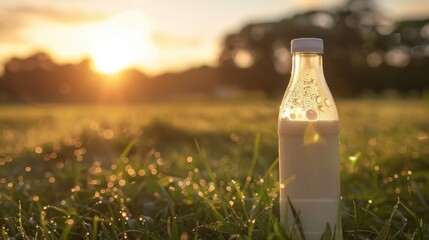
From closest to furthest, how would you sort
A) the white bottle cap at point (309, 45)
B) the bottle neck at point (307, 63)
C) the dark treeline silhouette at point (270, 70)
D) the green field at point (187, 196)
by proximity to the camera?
the white bottle cap at point (309, 45), the bottle neck at point (307, 63), the green field at point (187, 196), the dark treeline silhouette at point (270, 70)

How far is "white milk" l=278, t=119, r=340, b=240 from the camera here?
2.42m

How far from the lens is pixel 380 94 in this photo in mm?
39594

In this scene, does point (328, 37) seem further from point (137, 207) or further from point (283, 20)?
point (137, 207)

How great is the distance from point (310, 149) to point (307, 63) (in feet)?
1.20

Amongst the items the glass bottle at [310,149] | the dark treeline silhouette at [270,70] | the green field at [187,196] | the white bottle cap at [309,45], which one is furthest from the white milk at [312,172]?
the dark treeline silhouette at [270,70]

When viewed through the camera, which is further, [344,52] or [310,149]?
[344,52]

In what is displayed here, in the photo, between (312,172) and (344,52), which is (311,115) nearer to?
(312,172)

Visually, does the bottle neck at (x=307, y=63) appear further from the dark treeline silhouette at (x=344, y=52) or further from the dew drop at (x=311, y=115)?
the dark treeline silhouette at (x=344, y=52)

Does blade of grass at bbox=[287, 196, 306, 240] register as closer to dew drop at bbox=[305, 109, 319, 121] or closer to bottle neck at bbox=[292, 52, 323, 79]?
dew drop at bbox=[305, 109, 319, 121]

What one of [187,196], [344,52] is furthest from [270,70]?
[187,196]

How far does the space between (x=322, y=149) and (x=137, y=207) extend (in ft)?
3.86

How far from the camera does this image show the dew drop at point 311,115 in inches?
97.2

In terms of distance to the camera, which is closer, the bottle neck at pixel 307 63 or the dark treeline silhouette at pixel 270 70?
the bottle neck at pixel 307 63

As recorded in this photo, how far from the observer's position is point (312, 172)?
2.41 m
